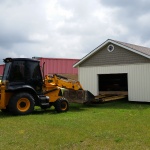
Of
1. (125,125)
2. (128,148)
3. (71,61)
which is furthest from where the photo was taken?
(71,61)

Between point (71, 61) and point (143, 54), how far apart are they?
37.2 ft

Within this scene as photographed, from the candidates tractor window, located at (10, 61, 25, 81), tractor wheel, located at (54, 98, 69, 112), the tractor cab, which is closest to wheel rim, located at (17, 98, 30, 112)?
the tractor cab

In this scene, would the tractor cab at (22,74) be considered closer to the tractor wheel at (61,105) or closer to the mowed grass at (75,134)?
the tractor wheel at (61,105)

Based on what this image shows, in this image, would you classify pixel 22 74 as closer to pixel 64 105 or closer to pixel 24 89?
pixel 24 89

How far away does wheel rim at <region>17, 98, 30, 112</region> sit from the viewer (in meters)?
12.4

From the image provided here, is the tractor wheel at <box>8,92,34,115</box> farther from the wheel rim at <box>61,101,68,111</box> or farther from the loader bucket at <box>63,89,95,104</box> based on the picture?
the loader bucket at <box>63,89,95,104</box>

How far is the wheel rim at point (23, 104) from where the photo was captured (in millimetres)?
12430

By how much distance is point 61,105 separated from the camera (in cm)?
1362

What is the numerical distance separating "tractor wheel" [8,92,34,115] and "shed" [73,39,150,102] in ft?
24.9

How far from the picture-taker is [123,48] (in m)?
18.4

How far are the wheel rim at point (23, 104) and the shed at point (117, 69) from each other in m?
7.68

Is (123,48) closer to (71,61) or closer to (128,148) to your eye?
(71,61)

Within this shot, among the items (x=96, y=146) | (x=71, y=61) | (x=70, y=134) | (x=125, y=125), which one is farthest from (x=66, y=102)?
(x=71, y=61)

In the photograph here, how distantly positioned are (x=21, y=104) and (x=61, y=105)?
→ 205 cm
